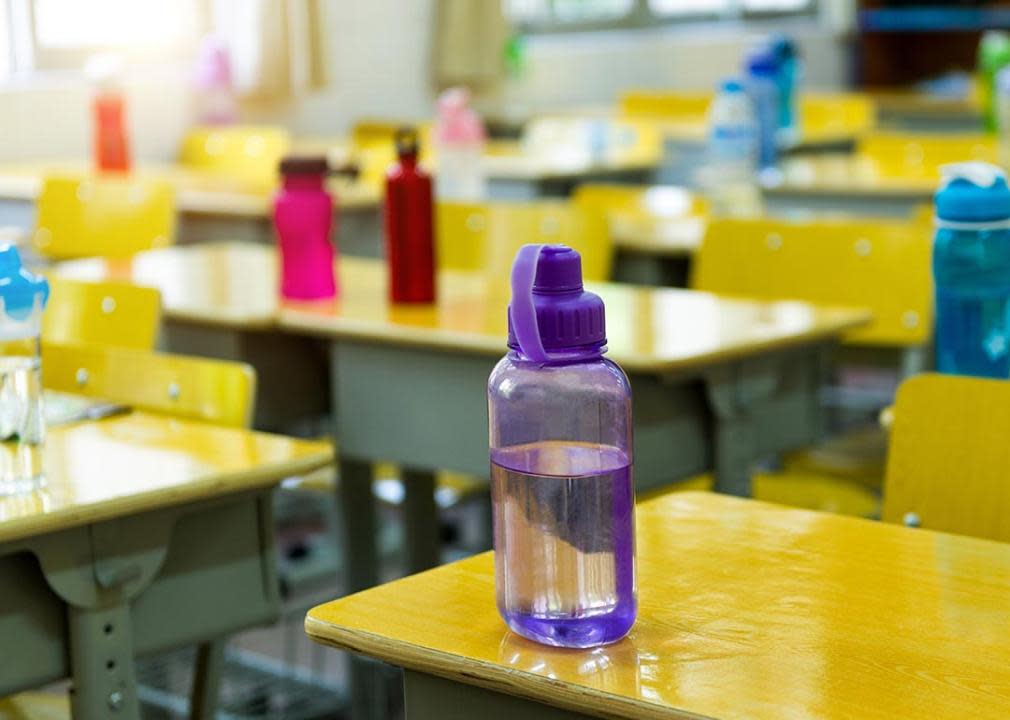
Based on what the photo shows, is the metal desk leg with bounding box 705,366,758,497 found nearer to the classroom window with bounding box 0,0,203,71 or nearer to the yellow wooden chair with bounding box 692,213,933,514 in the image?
the yellow wooden chair with bounding box 692,213,933,514

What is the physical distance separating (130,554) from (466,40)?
18.7ft

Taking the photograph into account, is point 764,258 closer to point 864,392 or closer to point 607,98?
point 864,392

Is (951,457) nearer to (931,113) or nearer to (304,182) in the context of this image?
(304,182)

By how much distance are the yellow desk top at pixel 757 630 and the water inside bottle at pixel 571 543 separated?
0.07 ft

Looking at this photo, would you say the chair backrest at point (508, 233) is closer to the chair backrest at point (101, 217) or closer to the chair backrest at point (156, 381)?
the chair backrest at point (101, 217)

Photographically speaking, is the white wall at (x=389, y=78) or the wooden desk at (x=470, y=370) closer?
the wooden desk at (x=470, y=370)

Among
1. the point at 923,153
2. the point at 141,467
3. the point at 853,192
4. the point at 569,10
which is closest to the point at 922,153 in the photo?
the point at 923,153

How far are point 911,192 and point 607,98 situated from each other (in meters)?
4.43

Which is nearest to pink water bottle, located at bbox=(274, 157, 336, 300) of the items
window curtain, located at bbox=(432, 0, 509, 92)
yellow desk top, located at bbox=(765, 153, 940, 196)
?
yellow desk top, located at bbox=(765, 153, 940, 196)

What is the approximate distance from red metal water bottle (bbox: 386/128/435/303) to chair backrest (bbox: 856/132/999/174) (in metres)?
2.06

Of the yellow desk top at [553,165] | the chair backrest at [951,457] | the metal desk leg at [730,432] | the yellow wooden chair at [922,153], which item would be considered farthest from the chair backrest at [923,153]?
the chair backrest at [951,457]

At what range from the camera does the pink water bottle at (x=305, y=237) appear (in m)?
3.00

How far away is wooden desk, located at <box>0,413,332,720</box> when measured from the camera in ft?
5.68

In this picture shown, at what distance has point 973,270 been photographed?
6.76ft
